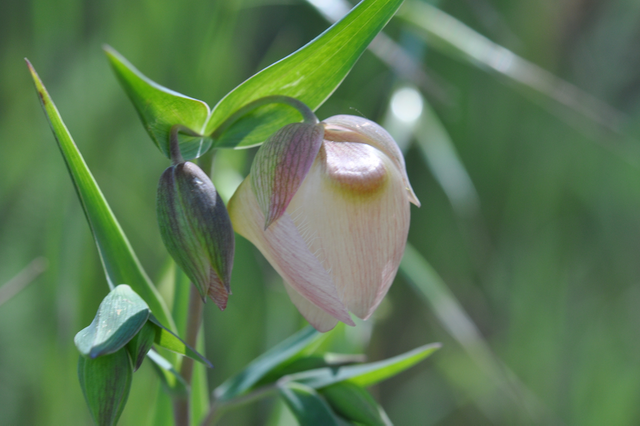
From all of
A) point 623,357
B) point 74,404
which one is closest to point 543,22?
point 623,357

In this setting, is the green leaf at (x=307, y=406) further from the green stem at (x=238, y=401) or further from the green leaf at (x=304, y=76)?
the green leaf at (x=304, y=76)

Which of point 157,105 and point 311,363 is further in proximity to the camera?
point 311,363

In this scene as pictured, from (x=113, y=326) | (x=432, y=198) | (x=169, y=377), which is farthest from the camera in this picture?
(x=432, y=198)

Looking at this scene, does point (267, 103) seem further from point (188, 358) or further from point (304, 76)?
point (188, 358)

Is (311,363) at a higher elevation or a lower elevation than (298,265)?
lower

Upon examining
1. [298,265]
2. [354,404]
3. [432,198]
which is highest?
[298,265]

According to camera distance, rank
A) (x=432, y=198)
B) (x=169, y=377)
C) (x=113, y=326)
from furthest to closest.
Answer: (x=432, y=198)
(x=169, y=377)
(x=113, y=326)

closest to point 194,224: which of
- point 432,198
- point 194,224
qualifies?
point 194,224

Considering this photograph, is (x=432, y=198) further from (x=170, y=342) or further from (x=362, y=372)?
(x=170, y=342)
